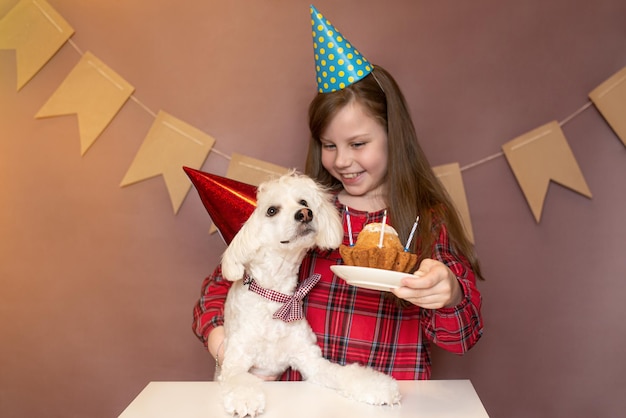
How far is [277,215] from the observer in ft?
4.62

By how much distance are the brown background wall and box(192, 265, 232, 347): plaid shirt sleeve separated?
511mm

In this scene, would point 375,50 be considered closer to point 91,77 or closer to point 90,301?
point 91,77

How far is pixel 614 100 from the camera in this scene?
6.67 ft

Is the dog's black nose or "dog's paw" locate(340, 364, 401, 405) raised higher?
the dog's black nose

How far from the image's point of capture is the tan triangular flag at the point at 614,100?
6.63 ft

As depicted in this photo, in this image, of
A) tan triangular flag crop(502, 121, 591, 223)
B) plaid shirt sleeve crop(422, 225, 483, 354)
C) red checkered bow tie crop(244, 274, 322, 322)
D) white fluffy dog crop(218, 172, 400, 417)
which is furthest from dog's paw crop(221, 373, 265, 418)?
tan triangular flag crop(502, 121, 591, 223)

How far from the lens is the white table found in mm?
1127

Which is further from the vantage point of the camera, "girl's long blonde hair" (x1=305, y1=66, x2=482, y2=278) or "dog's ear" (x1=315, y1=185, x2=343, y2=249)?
"girl's long blonde hair" (x1=305, y1=66, x2=482, y2=278)

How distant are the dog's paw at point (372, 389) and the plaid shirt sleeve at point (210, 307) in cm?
51

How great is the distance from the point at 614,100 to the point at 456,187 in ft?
2.11

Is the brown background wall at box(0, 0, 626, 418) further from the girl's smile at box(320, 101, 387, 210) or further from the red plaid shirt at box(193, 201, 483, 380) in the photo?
the red plaid shirt at box(193, 201, 483, 380)

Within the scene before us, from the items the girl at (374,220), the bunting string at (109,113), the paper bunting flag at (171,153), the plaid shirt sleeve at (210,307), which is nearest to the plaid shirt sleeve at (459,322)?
the girl at (374,220)

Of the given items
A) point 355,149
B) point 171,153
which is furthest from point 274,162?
point 355,149

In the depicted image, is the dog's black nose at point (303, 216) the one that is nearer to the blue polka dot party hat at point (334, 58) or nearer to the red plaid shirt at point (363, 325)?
A: the red plaid shirt at point (363, 325)
